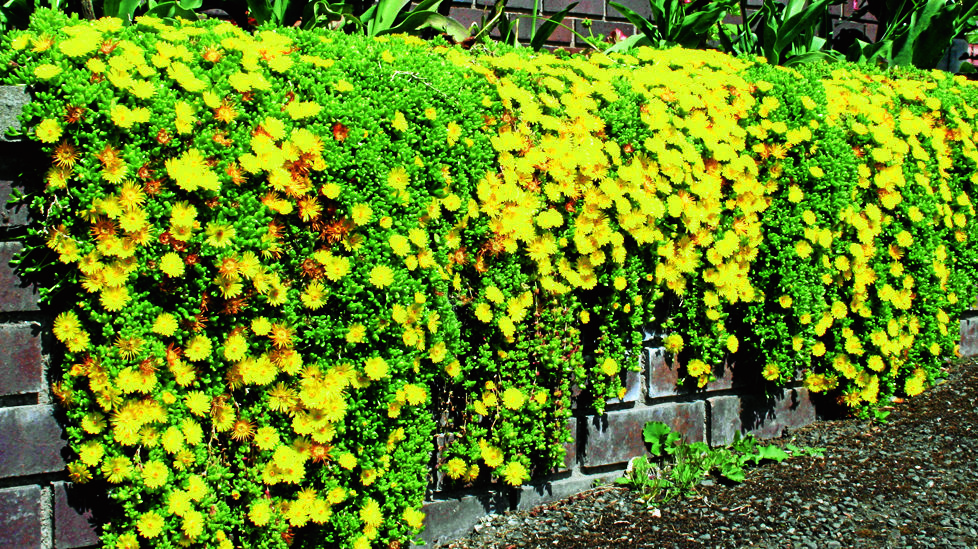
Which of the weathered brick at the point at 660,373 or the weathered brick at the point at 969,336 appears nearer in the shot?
the weathered brick at the point at 660,373

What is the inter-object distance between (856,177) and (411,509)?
203 centimetres

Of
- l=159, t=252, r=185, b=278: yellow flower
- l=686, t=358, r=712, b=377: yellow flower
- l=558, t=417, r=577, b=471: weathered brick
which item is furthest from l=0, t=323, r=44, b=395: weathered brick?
l=686, t=358, r=712, b=377: yellow flower

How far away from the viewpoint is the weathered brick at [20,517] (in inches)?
72.0

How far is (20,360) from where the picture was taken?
1.83 meters

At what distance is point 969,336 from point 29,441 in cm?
377

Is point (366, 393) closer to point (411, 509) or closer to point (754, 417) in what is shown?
point (411, 509)

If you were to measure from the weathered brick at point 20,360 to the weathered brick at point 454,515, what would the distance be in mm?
1100

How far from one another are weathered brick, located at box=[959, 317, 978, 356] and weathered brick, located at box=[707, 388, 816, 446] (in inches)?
42.0

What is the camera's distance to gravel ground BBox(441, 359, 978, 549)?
2.25 m

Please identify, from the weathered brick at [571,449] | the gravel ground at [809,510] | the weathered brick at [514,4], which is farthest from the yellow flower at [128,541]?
the weathered brick at [514,4]

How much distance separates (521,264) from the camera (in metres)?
2.34

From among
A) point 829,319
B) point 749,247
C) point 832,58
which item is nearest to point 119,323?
point 749,247

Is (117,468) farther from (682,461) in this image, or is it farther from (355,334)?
(682,461)

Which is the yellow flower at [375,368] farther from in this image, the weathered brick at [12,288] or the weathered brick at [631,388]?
the weathered brick at [631,388]
